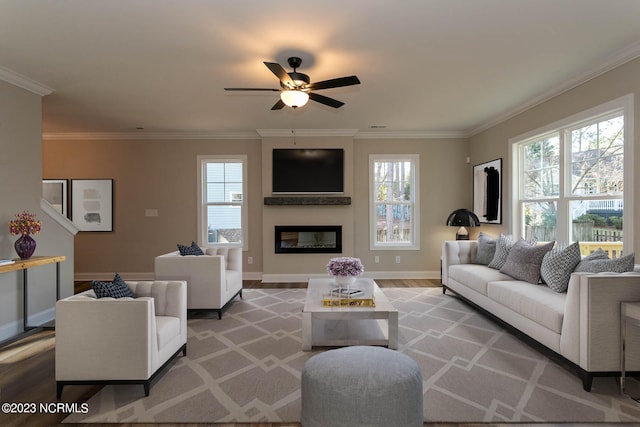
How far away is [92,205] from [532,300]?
6.71 m

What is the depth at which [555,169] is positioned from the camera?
156 inches

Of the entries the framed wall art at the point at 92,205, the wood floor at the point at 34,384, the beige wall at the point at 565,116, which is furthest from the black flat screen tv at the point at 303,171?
the wood floor at the point at 34,384

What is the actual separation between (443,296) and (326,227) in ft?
7.24

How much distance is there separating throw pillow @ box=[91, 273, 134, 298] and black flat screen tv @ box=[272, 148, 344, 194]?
349 cm

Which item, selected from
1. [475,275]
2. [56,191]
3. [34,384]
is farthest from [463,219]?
[56,191]

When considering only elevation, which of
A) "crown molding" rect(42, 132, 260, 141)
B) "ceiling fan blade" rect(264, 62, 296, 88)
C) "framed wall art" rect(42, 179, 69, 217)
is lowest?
"framed wall art" rect(42, 179, 69, 217)

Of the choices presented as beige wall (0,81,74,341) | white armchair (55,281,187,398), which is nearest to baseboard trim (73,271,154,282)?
beige wall (0,81,74,341)

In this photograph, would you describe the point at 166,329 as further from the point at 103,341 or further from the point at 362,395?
the point at 362,395

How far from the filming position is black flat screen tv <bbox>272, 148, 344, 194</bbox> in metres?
5.71

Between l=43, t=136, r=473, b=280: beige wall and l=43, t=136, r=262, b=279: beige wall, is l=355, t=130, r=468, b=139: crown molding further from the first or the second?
l=43, t=136, r=262, b=279: beige wall

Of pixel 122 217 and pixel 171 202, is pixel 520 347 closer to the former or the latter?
pixel 171 202

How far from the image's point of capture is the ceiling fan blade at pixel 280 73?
244 centimetres

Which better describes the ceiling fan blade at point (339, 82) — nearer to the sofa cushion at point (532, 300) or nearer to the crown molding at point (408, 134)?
the sofa cushion at point (532, 300)

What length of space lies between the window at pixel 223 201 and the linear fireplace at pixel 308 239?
0.78 m
